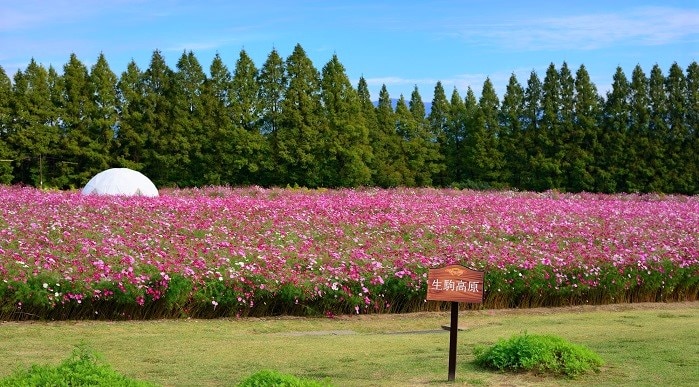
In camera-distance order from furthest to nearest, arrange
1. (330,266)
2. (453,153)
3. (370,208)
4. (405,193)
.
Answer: (453,153) → (405,193) → (370,208) → (330,266)

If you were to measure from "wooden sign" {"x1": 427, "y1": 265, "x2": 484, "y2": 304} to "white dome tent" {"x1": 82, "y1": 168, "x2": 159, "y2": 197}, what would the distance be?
14.7 meters

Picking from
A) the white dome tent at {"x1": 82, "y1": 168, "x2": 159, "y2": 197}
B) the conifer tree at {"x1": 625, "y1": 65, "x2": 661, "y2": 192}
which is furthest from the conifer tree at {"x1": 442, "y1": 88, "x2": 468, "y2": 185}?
the white dome tent at {"x1": 82, "y1": 168, "x2": 159, "y2": 197}

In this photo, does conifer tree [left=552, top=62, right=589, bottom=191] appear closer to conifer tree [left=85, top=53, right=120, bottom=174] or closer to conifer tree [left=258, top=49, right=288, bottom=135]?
conifer tree [left=258, top=49, right=288, bottom=135]

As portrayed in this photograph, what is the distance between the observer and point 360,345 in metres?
9.65

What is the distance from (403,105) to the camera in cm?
4322

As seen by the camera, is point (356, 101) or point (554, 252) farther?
point (356, 101)

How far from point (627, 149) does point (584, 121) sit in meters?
2.42

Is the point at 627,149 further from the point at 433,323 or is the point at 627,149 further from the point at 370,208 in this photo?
the point at 433,323

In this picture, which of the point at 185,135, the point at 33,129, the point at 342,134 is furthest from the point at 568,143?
the point at 33,129

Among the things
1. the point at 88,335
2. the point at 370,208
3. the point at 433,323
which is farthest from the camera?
the point at 370,208

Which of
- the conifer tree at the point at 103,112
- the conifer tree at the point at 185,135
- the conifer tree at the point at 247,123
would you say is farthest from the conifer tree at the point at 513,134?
the conifer tree at the point at 103,112

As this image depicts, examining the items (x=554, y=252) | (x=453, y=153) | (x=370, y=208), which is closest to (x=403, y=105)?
(x=453, y=153)

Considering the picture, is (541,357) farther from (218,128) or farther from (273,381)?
(218,128)

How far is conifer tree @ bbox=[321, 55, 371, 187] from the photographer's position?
3725cm
